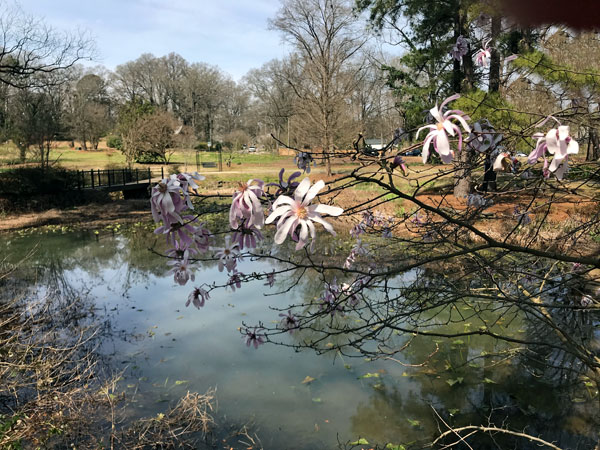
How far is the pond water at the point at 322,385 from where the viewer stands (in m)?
3.90

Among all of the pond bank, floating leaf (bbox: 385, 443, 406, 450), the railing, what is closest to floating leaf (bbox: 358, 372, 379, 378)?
floating leaf (bbox: 385, 443, 406, 450)

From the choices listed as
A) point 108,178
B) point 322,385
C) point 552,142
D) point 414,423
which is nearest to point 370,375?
point 322,385

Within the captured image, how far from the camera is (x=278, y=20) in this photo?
20406mm

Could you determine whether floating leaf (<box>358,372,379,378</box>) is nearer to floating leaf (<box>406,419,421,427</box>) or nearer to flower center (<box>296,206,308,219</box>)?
floating leaf (<box>406,419,421,427</box>)

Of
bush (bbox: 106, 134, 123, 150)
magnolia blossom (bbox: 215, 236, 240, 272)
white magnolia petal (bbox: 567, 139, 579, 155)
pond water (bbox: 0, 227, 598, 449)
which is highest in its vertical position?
bush (bbox: 106, 134, 123, 150)

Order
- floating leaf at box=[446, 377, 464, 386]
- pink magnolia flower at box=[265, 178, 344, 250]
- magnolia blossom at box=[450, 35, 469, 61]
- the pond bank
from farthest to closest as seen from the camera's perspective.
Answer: the pond bank, floating leaf at box=[446, 377, 464, 386], magnolia blossom at box=[450, 35, 469, 61], pink magnolia flower at box=[265, 178, 344, 250]

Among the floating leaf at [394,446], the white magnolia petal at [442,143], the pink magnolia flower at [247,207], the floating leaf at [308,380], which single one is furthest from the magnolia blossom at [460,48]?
the floating leaf at [308,380]

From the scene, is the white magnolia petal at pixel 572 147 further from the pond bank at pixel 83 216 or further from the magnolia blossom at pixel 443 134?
the pond bank at pixel 83 216

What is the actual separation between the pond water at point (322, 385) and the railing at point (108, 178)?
12510mm

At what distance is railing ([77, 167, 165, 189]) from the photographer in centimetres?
1752

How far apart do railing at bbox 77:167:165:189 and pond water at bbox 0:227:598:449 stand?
12.5 metres

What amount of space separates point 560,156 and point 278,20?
70.4 ft

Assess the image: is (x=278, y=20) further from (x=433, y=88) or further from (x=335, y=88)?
(x=433, y=88)

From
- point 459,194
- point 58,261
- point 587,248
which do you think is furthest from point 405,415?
point 459,194
